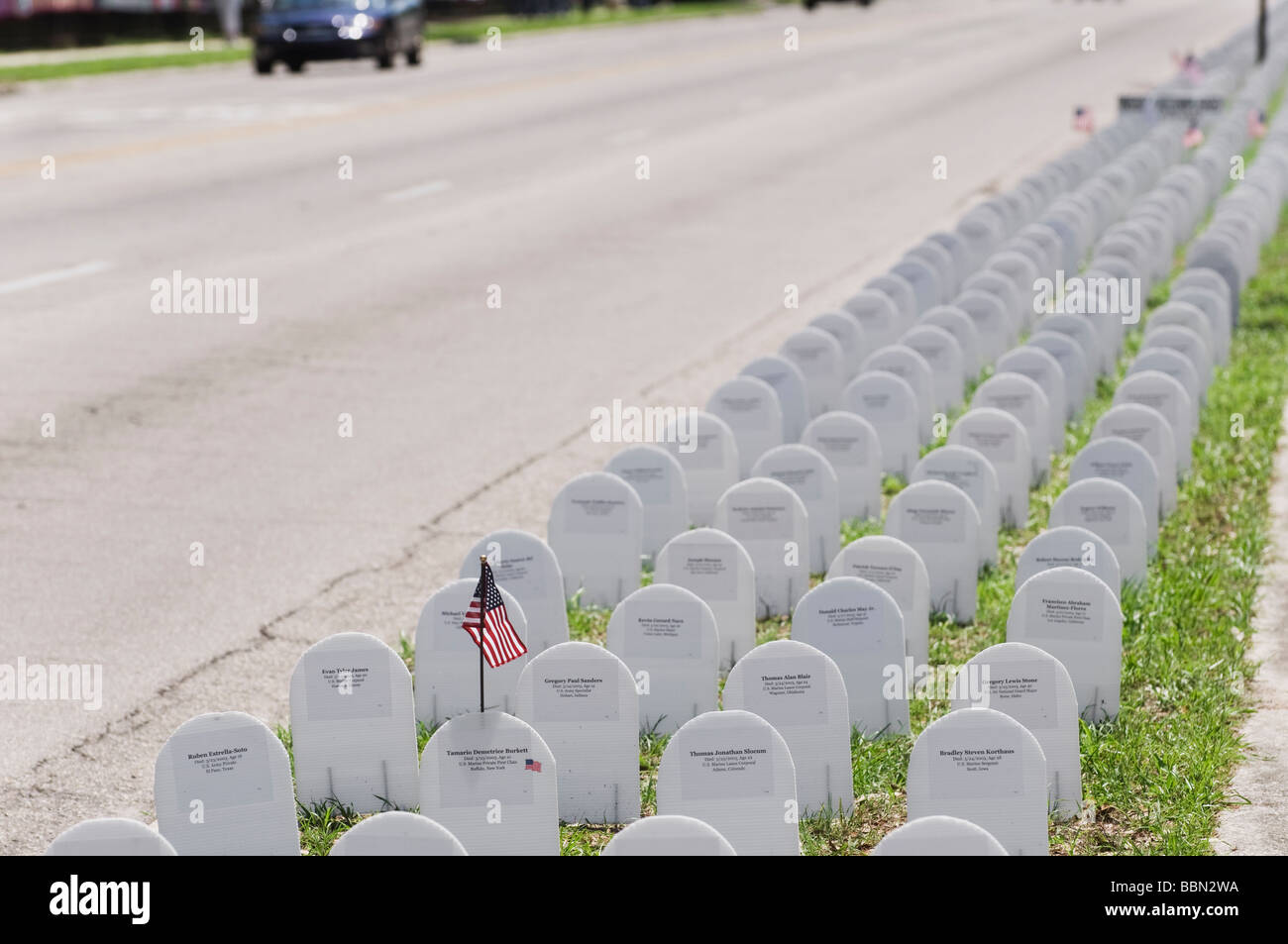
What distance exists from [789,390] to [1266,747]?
138 inches

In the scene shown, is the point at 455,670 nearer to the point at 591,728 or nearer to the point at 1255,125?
the point at 591,728

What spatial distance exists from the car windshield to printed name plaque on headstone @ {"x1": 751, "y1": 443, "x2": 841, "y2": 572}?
28663mm

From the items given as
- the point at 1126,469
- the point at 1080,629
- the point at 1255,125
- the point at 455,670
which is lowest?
the point at 455,670

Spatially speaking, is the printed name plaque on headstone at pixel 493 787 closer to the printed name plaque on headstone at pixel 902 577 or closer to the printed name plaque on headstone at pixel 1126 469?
the printed name plaque on headstone at pixel 902 577

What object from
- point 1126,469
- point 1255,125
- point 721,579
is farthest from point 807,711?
point 1255,125

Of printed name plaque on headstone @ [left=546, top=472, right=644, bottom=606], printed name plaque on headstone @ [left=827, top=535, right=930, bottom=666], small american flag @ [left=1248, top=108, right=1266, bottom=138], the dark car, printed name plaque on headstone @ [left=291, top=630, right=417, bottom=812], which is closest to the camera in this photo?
printed name plaque on headstone @ [left=291, top=630, right=417, bottom=812]

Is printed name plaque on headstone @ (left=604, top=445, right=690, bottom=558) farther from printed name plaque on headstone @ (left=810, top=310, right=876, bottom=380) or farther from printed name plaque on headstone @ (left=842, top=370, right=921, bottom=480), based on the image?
printed name plaque on headstone @ (left=810, top=310, right=876, bottom=380)

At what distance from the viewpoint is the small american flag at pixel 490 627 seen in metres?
4.89

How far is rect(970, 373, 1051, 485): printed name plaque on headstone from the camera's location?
8039 mm

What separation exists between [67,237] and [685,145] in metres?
9.58

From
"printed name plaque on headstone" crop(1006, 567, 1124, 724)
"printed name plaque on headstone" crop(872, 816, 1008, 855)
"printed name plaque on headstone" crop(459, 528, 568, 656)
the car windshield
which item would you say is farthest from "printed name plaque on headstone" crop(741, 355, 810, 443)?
the car windshield

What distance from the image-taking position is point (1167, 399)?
26.3 feet
